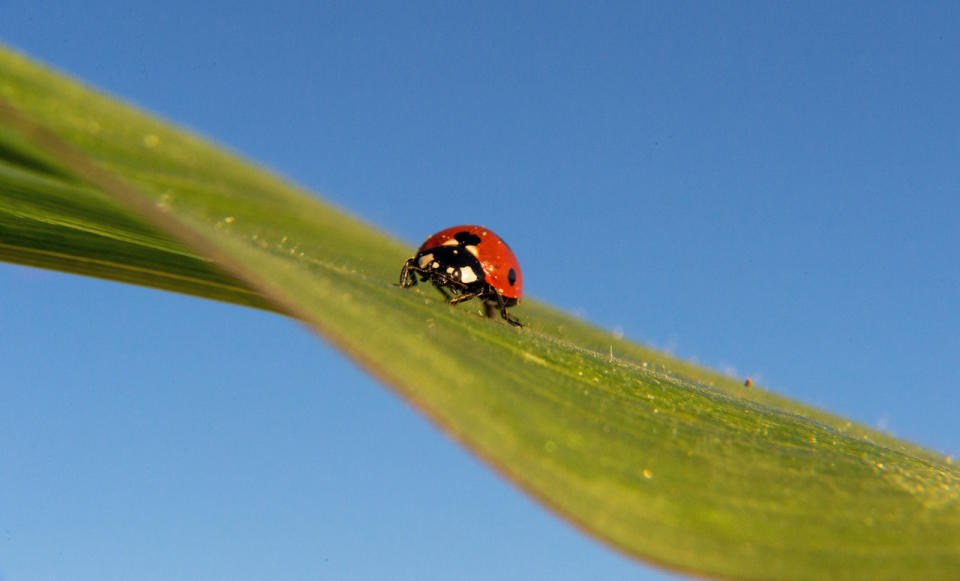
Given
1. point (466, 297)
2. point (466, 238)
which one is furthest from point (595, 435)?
point (466, 238)

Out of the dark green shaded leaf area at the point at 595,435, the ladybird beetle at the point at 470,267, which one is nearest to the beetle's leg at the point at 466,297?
the ladybird beetle at the point at 470,267

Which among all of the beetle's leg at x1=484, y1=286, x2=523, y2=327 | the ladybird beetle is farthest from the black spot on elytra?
the beetle's leg at x1=484, y1=286, x2=523, y2=327

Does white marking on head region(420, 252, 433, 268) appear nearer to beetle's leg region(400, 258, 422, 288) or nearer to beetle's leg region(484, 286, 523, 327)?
beetle's leg region(400, 258, 422, 288)

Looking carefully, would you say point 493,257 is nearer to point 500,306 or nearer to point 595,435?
point 500,306

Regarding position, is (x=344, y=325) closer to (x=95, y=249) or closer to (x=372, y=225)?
(x=95, y=249)

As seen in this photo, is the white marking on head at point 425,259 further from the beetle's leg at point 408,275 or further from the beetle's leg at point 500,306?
the beetle's leg at point 500,306

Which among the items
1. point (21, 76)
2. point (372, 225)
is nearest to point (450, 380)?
point (21, 76)

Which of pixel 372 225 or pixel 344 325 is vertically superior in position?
pixel 372 225

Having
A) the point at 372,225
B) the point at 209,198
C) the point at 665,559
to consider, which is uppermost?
Answer: the point at 372,225
